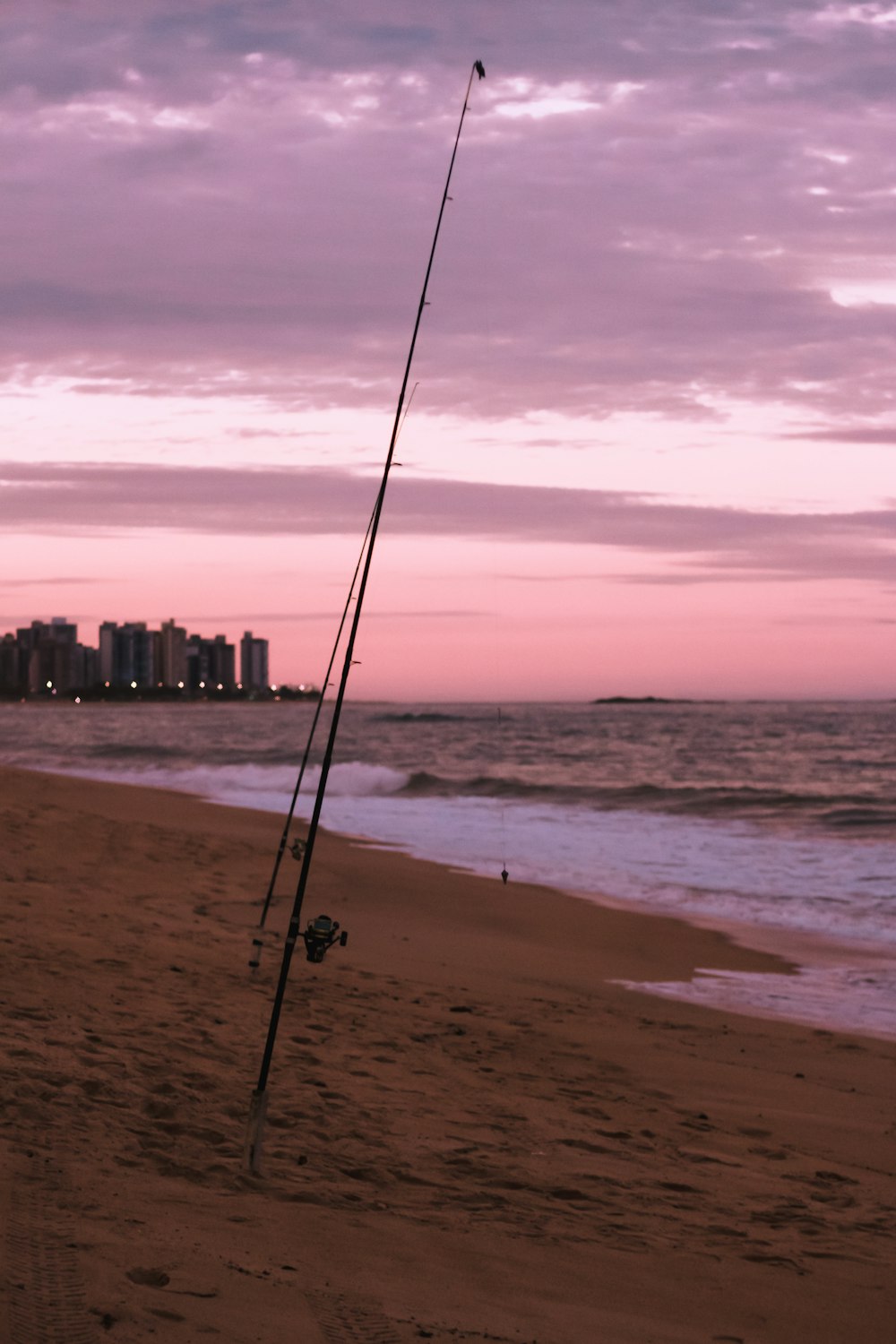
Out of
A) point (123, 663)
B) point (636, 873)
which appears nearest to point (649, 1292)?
point (636, 873)

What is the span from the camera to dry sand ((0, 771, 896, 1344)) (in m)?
3.04

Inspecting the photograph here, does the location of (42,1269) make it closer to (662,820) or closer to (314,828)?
(314,828)

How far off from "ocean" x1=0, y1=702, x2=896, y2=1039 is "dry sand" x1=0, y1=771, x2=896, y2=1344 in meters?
1.82

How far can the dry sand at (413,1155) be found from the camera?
9.98ft

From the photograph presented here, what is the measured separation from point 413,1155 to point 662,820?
18.1 metres

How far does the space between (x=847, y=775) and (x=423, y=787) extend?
13835 mm

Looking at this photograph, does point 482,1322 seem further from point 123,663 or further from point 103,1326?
point 123,663

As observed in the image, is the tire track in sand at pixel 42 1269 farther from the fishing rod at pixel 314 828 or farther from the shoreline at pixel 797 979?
the shoreline at pixel 797 979

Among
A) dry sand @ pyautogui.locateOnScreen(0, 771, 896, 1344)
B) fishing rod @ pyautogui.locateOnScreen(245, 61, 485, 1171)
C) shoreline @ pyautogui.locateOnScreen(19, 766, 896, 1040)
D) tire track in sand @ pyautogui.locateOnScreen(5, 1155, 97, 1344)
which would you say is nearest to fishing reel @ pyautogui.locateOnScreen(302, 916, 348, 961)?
fishing rod @ pyautogui.locateOnScreen(245, 61, 485, 1171)

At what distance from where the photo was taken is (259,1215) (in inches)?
138

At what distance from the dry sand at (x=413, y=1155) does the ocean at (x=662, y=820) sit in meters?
1.82

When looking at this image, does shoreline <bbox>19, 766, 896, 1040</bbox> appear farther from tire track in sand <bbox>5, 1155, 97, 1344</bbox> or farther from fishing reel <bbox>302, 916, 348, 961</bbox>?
tire track in sand <bbox>5, 1155, 97, 1344</bbox>

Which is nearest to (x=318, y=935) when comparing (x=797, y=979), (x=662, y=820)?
(x=797, y=979)

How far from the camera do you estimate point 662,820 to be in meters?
22.0
